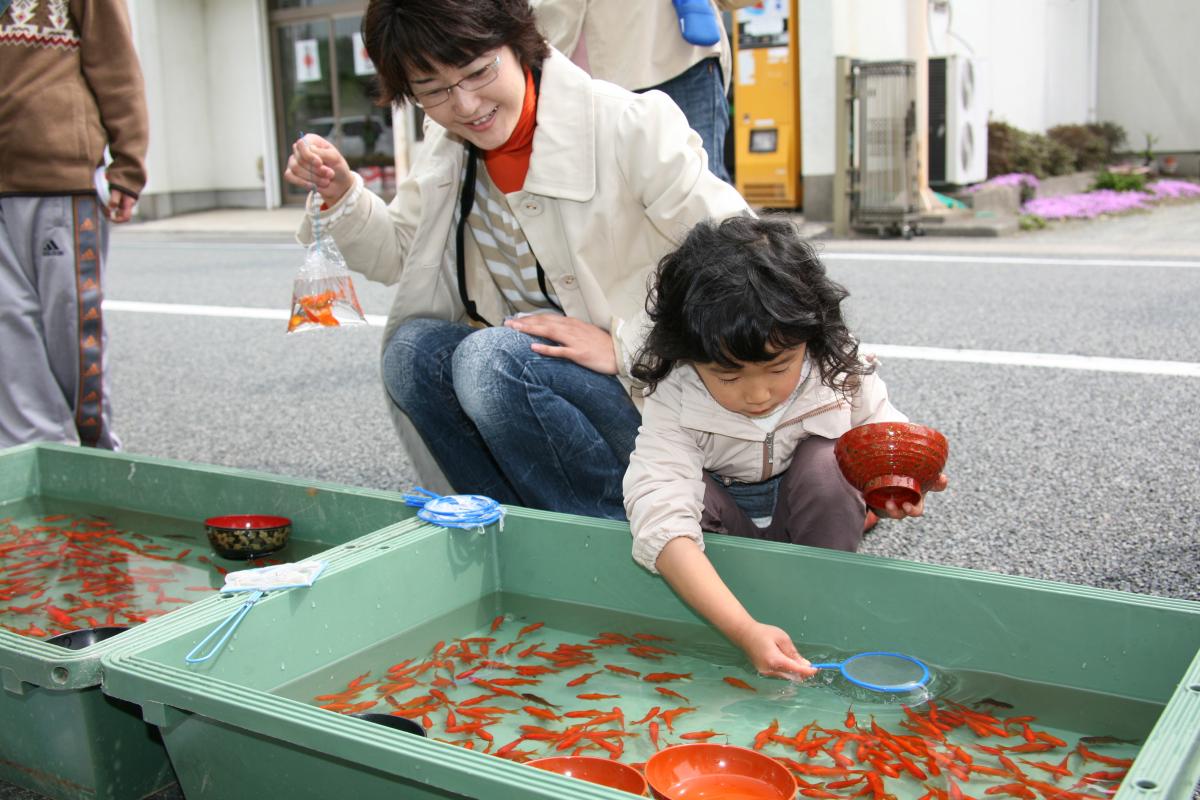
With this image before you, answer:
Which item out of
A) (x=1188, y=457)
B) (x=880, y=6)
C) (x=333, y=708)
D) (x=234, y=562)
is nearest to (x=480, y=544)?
(x=333, y=708)

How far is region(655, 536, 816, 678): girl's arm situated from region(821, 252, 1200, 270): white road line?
572 cm

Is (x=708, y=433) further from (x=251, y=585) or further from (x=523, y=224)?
(x=251, y=585)

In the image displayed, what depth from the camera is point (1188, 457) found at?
330cm

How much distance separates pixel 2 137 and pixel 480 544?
1.95 meters

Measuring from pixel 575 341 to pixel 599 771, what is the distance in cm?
103

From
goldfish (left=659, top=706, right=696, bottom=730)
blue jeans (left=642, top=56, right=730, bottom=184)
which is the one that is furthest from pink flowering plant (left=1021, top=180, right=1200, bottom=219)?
goldfish (left=659, top=706, right=696, bottom=730)

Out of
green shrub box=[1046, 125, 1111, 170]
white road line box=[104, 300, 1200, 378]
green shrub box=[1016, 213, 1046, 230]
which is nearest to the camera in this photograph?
white road line box=[104, 300, 1200, 378]

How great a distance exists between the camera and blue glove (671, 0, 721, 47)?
2.90 m

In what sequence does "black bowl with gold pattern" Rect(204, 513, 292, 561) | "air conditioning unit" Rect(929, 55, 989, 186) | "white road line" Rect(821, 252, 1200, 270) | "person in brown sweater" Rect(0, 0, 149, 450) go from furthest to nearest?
"air conditioning unit" Rect(929, 55, 989, 186)
"white road line" Rect(821, 252, 1200, 270)
"person in brown sweater" Rect(0, 0, 149, 450)
"black bowl with gold pattern" Rect(204, 513, 292, 561)

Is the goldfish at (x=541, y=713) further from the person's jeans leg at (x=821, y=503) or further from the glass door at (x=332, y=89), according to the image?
the glass door at (x=332, y=89)

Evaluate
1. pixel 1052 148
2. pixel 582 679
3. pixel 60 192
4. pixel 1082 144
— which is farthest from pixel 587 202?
pixel 1082 144

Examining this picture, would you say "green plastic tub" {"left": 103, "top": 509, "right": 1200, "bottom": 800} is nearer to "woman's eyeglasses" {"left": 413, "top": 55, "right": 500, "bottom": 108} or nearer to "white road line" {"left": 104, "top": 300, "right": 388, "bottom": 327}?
"woman's eyeglasses" {"left": 413, "top": 55, "right": 500, "bottom": 108}

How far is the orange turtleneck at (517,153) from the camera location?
2.44 metres

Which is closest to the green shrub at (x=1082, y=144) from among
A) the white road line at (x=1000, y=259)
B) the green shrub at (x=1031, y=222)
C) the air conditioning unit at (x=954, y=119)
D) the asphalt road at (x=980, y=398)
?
the air conditioning unit at (x=954, y=119)
